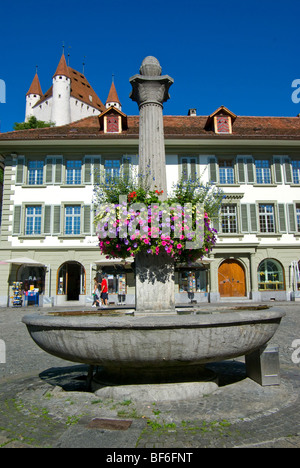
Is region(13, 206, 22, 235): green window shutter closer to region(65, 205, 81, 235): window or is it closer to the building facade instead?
the building facade

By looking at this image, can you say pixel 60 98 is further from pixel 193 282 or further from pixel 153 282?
pixel 153 282

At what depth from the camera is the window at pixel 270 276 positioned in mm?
21875

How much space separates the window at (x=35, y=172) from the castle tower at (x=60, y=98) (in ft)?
136

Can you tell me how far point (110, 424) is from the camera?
3068 millimetres

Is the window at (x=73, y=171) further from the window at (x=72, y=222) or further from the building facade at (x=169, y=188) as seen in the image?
the window at (x=72, y=222)

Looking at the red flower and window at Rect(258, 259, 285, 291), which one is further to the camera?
window at Rect(258, 259, 285, 291)

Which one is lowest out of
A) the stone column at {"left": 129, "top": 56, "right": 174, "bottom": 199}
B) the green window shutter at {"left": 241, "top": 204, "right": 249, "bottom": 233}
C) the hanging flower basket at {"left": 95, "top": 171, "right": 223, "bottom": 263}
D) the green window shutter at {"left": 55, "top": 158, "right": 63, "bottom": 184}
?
the hanging flower basket at {"left": 95, "top": 171, "right": 223, "bottom": 263}

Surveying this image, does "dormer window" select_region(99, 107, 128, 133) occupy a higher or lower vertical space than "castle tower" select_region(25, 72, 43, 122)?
lower

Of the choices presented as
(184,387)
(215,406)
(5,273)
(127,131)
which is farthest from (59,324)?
(127,131)

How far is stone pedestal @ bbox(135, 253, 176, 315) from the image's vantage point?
16.2ft

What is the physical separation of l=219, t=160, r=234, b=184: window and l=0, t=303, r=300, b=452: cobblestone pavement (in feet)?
59.6

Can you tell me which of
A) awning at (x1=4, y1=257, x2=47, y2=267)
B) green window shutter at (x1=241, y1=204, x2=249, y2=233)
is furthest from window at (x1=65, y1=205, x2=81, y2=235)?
green window shutter at (x1=241, y1=204, x2=249, y2=233)

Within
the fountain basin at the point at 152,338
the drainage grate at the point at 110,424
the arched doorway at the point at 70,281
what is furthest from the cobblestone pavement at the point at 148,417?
the arched doorway at the point at 70,281
